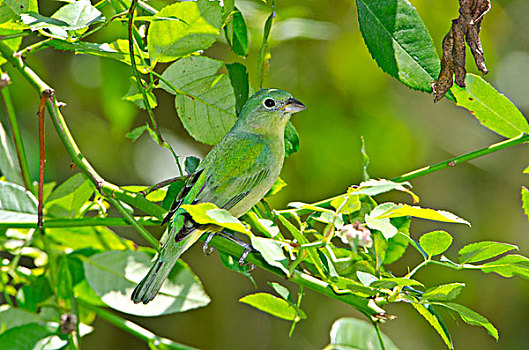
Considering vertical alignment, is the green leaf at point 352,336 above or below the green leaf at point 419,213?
below

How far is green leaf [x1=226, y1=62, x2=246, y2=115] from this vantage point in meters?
1.07

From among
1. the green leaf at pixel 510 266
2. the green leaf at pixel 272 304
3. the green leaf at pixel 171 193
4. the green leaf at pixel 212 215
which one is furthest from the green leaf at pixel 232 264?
the green leaf at pixel 510 266

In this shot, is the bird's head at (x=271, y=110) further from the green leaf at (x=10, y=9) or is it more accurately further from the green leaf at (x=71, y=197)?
the green leaf at (x=10, y=9)

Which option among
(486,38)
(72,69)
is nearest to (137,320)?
(72,69)

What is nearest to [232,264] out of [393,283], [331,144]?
[393,283]

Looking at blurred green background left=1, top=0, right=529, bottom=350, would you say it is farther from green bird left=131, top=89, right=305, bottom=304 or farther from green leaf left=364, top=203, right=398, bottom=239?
green leaf left=364, top=203, right=398, bottom=239

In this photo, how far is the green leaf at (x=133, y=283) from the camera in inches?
50.4

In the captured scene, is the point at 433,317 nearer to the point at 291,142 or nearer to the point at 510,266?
the point at 510,266

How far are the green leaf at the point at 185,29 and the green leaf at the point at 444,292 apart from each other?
1.66ft

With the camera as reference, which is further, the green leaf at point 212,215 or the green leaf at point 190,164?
the green leaf at point 190,164

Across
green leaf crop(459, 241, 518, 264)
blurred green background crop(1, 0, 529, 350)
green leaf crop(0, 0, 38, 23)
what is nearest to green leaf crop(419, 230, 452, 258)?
green leaf crop(459, 241, 518, 264)

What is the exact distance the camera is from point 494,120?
100 centimetres

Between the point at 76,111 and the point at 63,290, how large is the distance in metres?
1.23

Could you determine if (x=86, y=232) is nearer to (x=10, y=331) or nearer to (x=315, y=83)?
(x=10, y=331)
